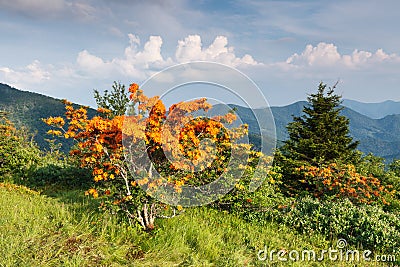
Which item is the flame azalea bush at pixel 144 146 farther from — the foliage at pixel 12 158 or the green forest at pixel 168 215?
the foliage at pixel 12 158

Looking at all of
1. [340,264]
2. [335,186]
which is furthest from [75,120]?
[335,186]

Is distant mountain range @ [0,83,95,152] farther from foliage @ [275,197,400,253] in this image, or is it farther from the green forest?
foliage @ [275,197,400,253]

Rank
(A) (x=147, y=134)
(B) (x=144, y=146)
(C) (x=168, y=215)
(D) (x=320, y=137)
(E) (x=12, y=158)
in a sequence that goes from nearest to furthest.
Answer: (A) (x=147, y=134) → (B) (x=144, y=146) → (C) (x=168, y=215) → (E) (x=12, y=158) → (D) (x=320, y=137)

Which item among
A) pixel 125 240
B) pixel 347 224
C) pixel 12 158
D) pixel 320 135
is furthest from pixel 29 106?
pixel 347 224

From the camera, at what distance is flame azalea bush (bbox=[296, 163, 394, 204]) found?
26.7ft

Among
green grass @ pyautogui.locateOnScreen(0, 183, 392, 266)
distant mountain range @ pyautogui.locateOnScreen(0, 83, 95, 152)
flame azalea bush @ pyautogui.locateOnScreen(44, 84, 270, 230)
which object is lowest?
green grass @ pyautogui.locateOnScreen(0, 183, 392, 266)

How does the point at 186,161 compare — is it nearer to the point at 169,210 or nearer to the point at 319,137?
the point at 169,210

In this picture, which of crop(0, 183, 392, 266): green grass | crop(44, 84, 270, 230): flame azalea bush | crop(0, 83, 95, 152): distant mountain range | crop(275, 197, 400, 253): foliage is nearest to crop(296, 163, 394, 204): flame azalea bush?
crop(275, 197, 400, 253): foliage

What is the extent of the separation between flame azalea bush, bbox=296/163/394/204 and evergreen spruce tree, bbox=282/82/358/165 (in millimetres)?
2750

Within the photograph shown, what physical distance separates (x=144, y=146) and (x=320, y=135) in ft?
36.0

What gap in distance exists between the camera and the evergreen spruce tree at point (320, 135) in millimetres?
12414

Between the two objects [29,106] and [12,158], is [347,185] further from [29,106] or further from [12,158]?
[29,106]

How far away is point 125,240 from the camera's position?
4.05 m

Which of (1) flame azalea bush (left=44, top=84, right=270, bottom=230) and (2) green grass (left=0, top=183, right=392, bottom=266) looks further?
(1) flame azalea bush (left=44, top=84, right=270, bottom=230)
